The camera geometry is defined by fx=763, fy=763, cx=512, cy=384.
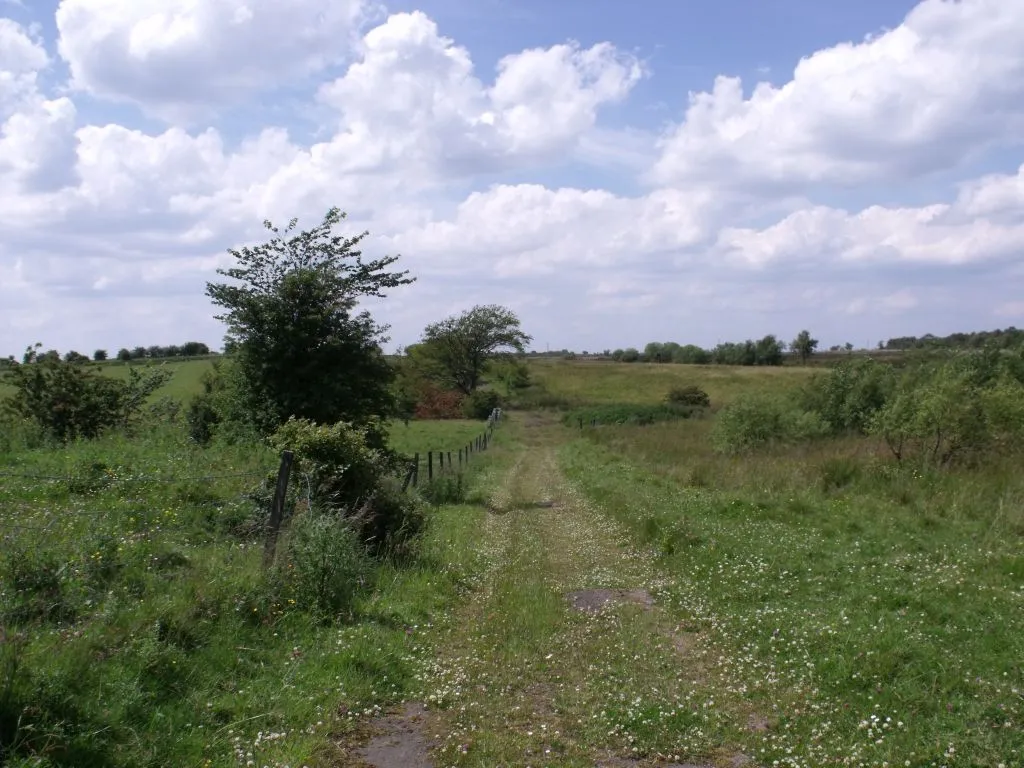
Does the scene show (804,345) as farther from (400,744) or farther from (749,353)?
(400,744)

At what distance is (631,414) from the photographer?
62.9 meters

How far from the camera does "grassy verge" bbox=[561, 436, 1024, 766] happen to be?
5695 millimetres

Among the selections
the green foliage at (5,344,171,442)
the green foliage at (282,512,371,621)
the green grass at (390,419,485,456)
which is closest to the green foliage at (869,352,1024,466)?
the green foliage at (282,512,371,621)

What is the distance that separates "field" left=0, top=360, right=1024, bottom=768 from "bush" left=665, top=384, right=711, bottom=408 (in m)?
60.9

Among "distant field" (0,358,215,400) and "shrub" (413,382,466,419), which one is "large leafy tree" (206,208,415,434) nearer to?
"distant field" (0,358,215,400)

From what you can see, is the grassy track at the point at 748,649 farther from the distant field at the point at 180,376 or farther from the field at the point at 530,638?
the distant field at the point at 180,376

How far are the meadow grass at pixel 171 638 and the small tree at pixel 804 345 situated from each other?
112 m

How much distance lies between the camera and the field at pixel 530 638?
218 inches

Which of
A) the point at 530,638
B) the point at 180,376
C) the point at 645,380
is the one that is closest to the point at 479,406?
the point at 645,380

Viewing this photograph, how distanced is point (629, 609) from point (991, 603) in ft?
12.7

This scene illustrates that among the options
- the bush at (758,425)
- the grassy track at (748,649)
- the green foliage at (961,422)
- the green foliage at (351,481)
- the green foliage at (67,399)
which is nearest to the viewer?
the grassy track at (748,649)

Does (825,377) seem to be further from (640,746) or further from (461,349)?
(461,349)

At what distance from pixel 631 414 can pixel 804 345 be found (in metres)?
61.9

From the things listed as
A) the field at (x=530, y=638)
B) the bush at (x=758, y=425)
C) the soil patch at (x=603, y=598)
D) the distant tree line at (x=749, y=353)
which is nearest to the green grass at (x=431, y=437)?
the bush at (x=758, y=425)
